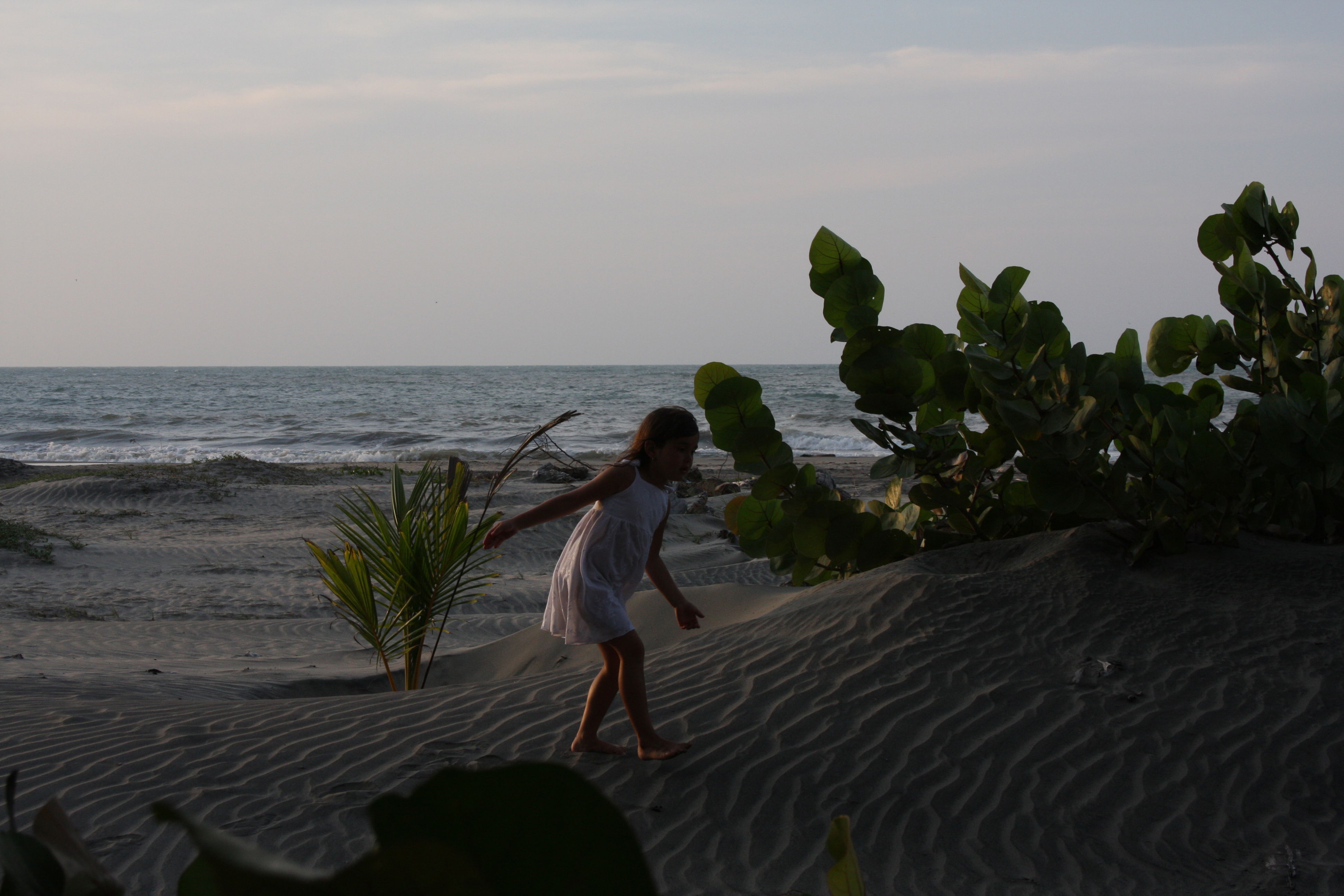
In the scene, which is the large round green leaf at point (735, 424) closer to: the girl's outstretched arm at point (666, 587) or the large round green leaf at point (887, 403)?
the large round green leaf at point (887, 403)

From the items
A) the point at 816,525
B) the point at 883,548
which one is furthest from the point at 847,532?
the point at 883,548

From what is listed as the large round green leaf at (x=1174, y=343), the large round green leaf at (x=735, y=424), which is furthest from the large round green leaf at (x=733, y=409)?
the large round green leaf at (x=1174, y=343)

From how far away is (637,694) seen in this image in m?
3.49

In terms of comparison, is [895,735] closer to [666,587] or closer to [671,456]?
[666,587]

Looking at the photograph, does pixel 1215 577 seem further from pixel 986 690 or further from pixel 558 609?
pixel 558 609

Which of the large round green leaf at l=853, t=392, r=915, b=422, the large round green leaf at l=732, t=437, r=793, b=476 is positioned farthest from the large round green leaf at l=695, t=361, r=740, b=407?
the large round green leaf at l=853, t=392, r=915, b=422

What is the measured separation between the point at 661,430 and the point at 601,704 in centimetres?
104

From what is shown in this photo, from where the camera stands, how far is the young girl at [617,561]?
3506 mm

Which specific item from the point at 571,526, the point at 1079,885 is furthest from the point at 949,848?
the point at 571,526

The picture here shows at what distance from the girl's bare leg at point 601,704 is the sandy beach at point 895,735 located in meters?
0.06

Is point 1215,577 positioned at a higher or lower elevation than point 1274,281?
lower

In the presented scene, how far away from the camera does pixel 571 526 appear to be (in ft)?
41.7

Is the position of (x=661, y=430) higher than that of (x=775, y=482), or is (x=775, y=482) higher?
(x=661, y=430)

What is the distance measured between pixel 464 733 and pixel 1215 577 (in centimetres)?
350
